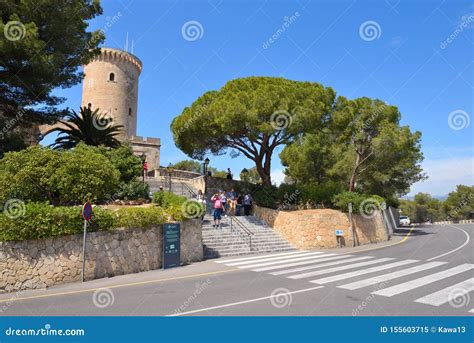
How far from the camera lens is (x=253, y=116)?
19.1 metres

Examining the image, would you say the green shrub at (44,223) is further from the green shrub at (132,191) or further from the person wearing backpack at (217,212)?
the person wearing backpack at (217,212)

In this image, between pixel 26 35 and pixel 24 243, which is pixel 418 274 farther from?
pixel 26 35

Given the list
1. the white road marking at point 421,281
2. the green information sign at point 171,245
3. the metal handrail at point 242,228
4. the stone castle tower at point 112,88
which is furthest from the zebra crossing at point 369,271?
the stone castle tower at point 112,88

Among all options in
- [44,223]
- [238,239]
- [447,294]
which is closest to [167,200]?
[238,239]

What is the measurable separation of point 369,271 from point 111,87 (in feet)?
145

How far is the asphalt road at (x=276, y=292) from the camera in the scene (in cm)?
647

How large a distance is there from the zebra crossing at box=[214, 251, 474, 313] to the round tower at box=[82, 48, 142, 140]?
121 feet

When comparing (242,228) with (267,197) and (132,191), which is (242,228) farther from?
(132,191)

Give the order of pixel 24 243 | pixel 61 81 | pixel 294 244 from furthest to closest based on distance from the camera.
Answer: pixel 294 244 → pixel 61 81 → pixel 24 243

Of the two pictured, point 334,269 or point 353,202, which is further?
point 353,202

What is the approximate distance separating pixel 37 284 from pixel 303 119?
51.0 ft

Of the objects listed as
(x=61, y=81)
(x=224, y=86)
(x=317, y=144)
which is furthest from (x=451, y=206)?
(x=61, y=81)

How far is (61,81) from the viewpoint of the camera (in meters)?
15.6

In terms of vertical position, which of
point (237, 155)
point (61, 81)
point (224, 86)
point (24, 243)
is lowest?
point (24, 243)
